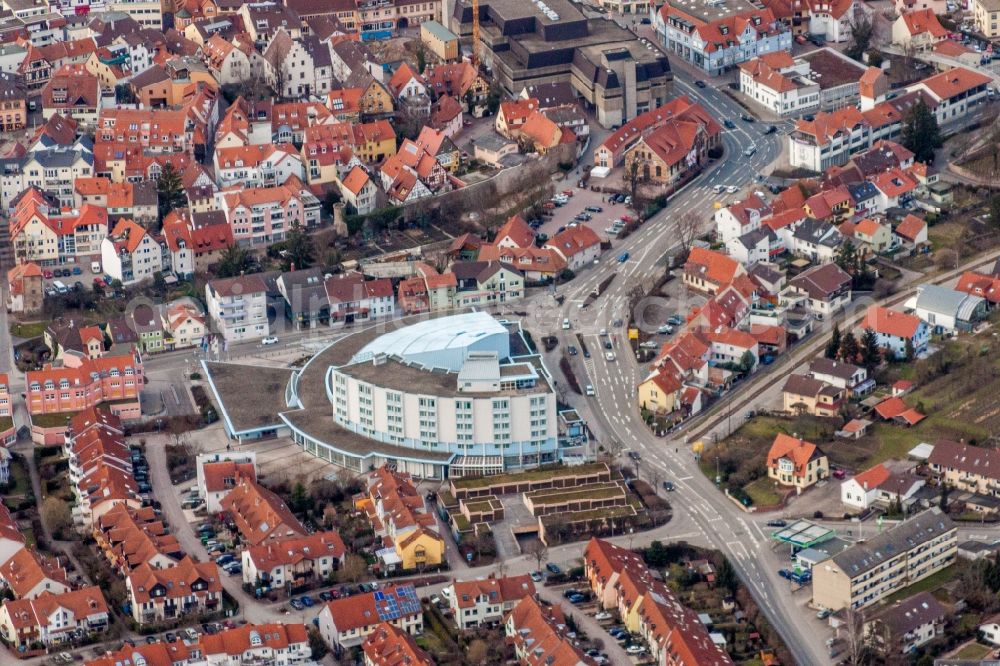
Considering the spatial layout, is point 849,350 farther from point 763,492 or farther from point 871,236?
point 871,236

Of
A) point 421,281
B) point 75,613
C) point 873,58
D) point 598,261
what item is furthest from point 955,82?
point 75,613

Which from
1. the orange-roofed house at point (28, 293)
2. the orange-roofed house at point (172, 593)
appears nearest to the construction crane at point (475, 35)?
the orange-roofed house at point (28, 293)

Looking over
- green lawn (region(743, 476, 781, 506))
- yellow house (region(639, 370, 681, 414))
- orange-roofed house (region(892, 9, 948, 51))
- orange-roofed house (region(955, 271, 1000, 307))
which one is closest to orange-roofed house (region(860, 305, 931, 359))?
orange-roofed house (region(955, 271, 1000, 307))

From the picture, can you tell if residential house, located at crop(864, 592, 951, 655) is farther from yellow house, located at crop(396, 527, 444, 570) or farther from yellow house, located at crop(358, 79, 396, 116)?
yellow house, located at crop(358, 79, 396, 116)

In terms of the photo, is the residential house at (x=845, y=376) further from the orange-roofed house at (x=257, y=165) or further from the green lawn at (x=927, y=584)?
the orange-roofed house at (x=257, y=165)

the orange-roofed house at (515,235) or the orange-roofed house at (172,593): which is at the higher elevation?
the orange-roofed house at (515,235)
